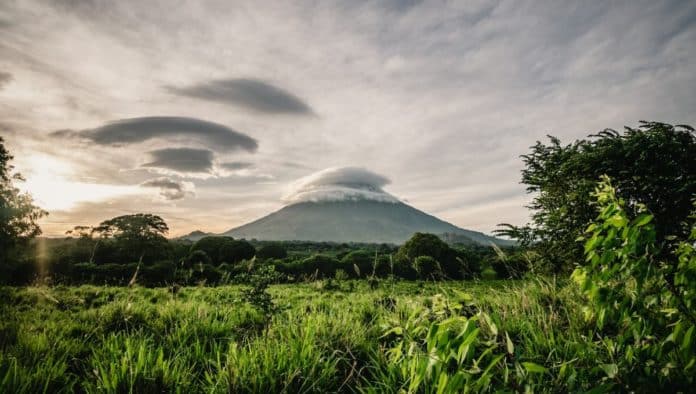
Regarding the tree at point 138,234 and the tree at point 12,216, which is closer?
the tree at point 12,216

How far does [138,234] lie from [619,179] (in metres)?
54.3

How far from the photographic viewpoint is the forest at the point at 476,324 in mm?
2133

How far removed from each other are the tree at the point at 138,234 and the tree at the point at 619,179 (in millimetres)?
45806

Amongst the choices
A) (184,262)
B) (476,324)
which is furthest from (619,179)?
(184,262)

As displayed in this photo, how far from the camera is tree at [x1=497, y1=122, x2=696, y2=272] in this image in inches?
575

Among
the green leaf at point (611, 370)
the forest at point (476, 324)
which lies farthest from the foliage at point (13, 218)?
the green leaf at point (611, 370)

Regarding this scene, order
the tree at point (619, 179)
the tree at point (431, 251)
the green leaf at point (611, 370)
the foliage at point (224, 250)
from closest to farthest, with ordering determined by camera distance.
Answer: the green leaf at point (611, 370), the tree at point (619, 179), the tree at point (431, 251), the foliage at point (224, 250)

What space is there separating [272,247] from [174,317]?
48.2m

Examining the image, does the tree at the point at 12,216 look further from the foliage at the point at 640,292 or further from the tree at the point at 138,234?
the foliage at the point at 640,292

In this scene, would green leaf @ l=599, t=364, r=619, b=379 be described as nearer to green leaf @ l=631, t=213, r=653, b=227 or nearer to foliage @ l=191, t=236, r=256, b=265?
green leaf @ l=631, t=213, r=653, b=227

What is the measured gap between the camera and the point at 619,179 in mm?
15703

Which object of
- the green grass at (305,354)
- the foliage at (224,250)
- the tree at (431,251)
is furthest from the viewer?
the foliage at (224,250)

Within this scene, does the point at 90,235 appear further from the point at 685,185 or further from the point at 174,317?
the point at 685,185

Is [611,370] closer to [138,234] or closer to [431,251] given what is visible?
[431,251]
